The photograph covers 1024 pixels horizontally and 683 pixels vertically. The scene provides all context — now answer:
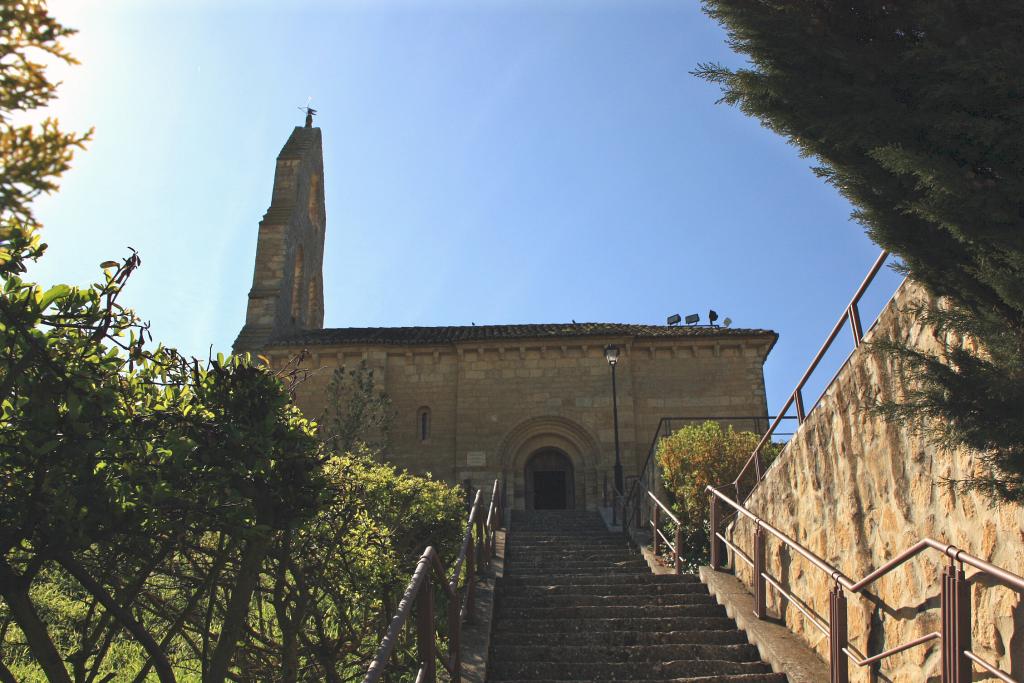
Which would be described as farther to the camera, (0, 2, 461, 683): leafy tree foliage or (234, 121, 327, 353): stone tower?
(234, 121, 327, 353): stone tower

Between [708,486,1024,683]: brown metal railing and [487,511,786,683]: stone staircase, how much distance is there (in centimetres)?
60

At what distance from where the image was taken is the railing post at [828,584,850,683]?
557 cm

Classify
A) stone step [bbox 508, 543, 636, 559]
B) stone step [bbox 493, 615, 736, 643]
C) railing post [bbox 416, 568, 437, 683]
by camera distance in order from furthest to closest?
stone step [bbox 508, 543, 636, 559] < stone step [bbox 493, 615, 736, 643] < railing post [bbox 416, 568, 437, 683]

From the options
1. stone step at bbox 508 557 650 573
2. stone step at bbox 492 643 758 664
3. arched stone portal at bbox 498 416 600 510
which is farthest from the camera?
arched stone portal at bbox 498 416 600 510

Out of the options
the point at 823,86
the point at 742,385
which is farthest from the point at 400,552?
the point at 742,385

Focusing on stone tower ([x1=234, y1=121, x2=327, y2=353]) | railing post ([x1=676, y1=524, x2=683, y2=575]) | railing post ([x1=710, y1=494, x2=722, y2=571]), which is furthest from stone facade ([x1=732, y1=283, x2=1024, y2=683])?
stone tower ([x1=234, y1=121, x2=327, y2=353])

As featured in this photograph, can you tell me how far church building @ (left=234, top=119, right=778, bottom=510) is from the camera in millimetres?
21594

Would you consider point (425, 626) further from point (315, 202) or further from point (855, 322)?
point (315, 202)

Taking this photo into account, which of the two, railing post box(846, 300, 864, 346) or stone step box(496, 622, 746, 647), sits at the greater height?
railing post box(846, 300, 864, 346)

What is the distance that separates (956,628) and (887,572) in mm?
973

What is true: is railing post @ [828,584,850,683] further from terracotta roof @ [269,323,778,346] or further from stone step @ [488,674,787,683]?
terracotta roof @ [269,323,778,346]

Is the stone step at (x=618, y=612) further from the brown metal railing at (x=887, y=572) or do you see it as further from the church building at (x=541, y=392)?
the church building at (x=541, y=392)

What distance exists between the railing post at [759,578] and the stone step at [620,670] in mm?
733

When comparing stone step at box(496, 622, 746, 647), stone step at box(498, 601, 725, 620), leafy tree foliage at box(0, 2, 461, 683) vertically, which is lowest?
stone step at box(496, 622, 746, 647)
